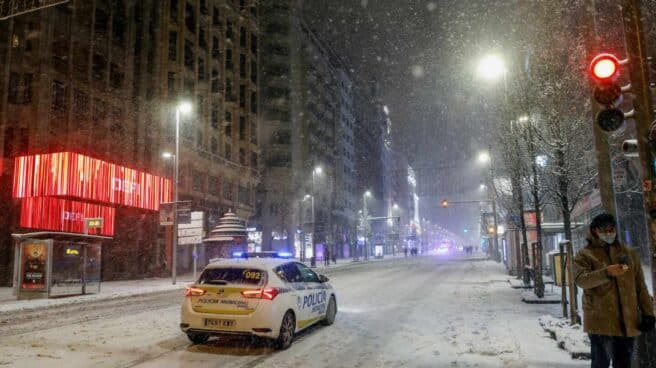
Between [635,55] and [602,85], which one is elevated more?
[635,55]

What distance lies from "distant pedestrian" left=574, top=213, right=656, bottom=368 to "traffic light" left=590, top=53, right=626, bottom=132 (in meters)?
1.70

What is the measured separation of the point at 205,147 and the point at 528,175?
116 ft

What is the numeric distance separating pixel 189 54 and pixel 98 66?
12.4 metres

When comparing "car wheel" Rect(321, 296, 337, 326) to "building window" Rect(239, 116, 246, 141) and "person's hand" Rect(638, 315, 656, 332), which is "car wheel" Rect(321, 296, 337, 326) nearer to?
"person's hand" Rect(638, 315, 656, 332)

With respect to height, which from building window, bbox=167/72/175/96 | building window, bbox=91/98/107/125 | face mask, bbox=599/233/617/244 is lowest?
face mask, bbox=599/233/617/244

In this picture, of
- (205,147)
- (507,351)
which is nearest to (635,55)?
(507,351)

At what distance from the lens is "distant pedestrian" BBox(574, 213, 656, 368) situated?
15.6 feet

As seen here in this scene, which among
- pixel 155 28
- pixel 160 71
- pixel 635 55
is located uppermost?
pixel 155 28

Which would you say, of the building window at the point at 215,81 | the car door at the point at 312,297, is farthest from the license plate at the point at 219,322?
the building window at the point at 215,81

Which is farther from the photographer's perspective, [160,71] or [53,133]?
[160,71]

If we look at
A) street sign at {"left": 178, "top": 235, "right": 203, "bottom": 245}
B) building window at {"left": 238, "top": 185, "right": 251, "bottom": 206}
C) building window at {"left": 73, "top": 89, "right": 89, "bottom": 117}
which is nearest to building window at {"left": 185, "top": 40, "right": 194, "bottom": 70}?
building window at {"left": 238, "top": 185, "right": 251, "bottom": 206}

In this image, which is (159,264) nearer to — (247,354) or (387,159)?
(247,354)

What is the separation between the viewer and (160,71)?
4069cm

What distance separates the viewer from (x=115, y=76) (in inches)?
1400
